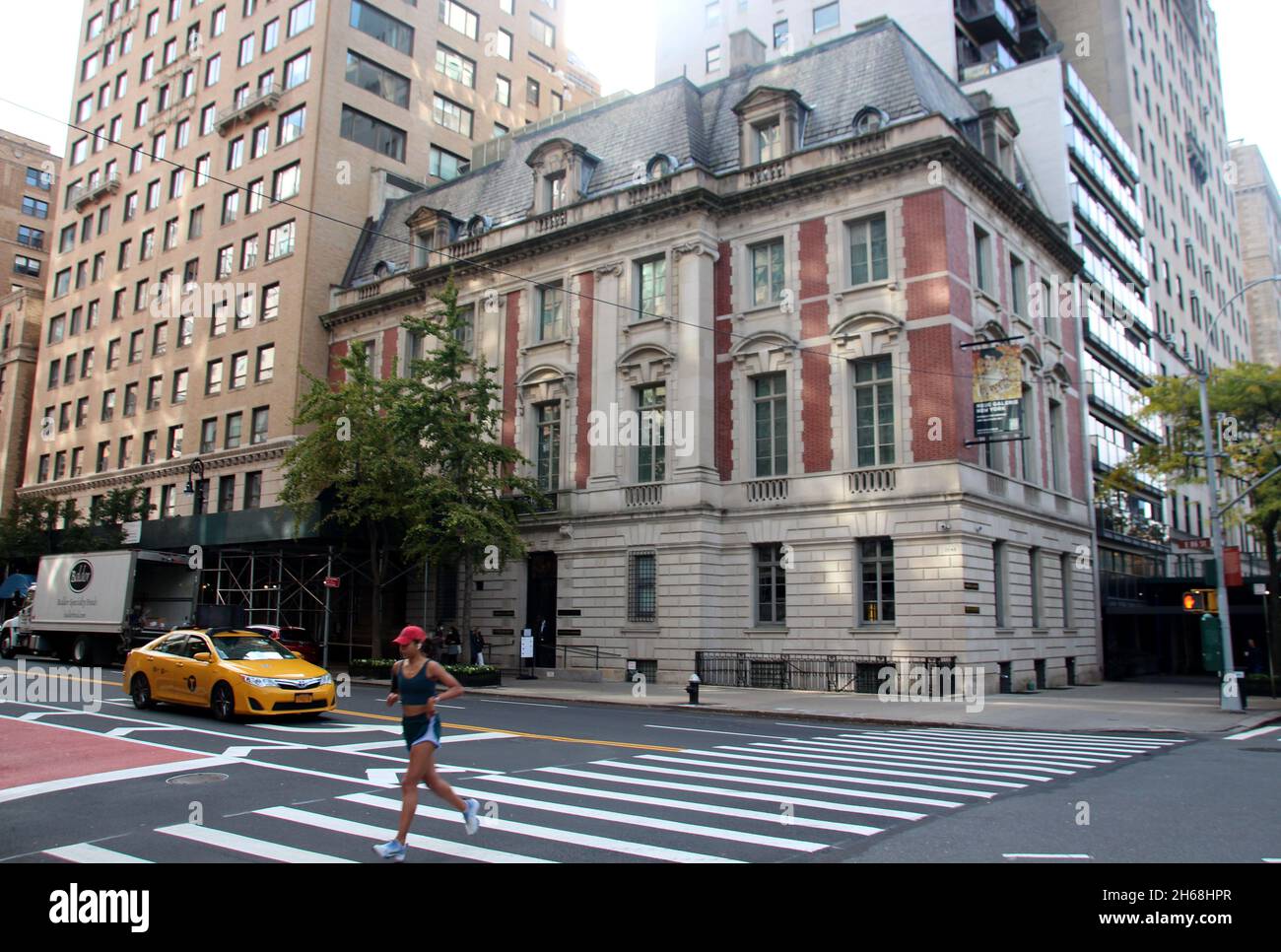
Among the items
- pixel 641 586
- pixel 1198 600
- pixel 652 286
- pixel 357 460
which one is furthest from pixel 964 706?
pixel 357 460

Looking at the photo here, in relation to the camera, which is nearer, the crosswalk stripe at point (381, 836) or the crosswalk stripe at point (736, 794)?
the crosswalk stripe at point (381, 836)

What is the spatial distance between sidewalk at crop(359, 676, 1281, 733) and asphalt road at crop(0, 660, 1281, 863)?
8.15 ft

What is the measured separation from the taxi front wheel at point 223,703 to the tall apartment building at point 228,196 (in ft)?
64.4

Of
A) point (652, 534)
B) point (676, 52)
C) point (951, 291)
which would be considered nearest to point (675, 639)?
point (652, 534)

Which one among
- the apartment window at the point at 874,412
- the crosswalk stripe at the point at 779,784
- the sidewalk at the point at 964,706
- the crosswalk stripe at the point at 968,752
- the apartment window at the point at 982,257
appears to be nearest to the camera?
the crosswalk stripe at the point at 779,784

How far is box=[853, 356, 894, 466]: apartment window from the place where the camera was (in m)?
28.0

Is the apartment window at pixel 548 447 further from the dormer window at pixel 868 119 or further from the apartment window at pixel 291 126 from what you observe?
the apartment window at pixel 291 126

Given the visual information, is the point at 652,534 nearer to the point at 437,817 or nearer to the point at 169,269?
the point at 437,817

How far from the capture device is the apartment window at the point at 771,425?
98.6ft

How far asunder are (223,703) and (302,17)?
1587 inches

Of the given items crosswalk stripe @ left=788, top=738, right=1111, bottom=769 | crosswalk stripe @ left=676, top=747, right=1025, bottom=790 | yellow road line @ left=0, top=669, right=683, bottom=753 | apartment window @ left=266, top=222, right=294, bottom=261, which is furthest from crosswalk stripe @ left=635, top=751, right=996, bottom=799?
apartment window @ left=266, top=222, right=294, bottom=261

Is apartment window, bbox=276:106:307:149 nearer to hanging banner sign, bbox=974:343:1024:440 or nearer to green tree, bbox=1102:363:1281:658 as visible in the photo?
hanging banner sign, bbox=974:343:1024:440

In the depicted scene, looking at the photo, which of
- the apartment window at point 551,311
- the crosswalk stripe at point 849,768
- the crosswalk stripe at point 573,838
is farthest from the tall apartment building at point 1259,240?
the crosswalk stripe at point 573,838
